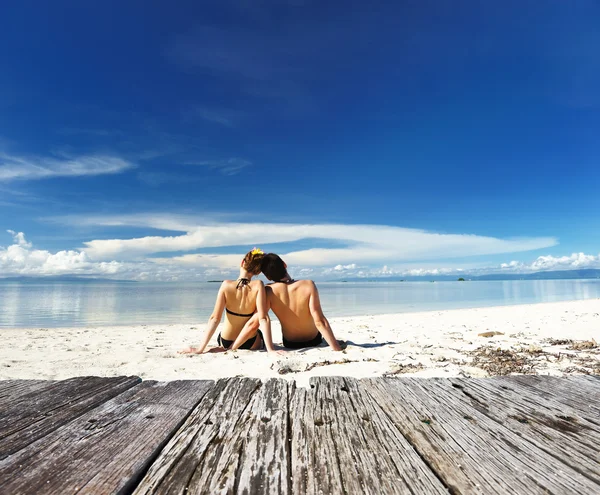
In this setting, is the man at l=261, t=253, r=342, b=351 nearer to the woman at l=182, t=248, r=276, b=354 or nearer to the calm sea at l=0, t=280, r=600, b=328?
the woman at l=182, t=248, r=276, b=354

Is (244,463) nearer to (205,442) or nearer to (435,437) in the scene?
(205,442)

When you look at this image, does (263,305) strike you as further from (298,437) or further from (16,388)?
(298,437)

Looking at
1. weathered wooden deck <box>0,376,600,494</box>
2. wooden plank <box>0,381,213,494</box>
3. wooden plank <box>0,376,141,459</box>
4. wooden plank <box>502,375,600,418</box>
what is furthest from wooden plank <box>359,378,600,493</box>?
wooden plank <box>0,376,141,459</box>

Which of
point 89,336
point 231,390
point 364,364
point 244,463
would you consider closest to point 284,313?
point 364,364

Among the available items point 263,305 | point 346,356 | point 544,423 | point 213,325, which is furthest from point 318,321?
point 544,423

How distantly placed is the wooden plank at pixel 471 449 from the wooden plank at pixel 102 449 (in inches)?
46.5

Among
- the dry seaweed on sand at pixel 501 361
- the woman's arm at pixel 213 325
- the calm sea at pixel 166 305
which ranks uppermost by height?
the woman's arm at pixel 213 325

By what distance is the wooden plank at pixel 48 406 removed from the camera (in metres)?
1.78

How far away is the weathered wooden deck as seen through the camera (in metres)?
1.39

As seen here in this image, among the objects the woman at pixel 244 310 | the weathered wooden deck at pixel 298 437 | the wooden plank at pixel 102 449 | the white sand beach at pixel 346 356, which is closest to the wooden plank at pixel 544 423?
the weathered wooden deck at pixel 298 437

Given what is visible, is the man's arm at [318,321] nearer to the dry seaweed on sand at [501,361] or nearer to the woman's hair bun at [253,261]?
the woman's hair bun at [253,261]

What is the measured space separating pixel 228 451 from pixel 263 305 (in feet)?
17.0

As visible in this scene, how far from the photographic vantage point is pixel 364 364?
18.2 ft

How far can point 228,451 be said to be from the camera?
1609 mm
